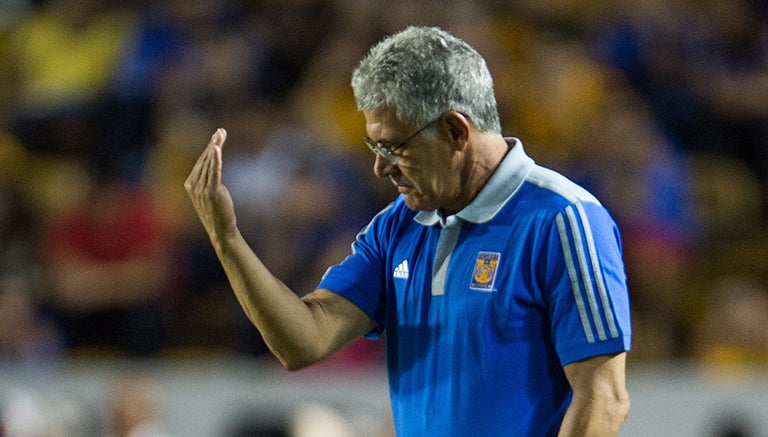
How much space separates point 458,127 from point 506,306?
44cm

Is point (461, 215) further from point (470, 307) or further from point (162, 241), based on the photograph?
point (162, 241)

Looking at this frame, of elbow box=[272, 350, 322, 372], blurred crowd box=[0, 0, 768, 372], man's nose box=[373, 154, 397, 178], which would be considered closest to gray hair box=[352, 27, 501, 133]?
man's nose box=[373, 154, 397, 178]

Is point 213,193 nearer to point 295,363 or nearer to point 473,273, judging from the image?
point 295,363

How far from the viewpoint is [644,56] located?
28.7ft

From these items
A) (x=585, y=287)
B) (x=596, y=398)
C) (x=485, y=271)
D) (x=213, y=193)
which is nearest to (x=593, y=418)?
(x=596, y=398)

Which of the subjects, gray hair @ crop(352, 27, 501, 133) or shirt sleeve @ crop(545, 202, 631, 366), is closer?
shirt sleeve @ crop(545, 202, 631, 366)

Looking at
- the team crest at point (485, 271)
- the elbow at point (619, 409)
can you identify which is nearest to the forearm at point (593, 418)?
the elbow at point (619, 409)

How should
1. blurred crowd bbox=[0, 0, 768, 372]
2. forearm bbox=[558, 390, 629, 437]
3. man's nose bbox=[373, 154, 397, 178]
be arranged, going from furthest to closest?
blurred crowd bbox=[0, 0, 768, 372] < man's nose bbox=[373, 154, 397, 178] < forearm bbox=[558, 390, 629, 437]

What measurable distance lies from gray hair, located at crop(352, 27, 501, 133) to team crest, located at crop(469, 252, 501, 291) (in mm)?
333

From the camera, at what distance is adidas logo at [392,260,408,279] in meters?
3.47

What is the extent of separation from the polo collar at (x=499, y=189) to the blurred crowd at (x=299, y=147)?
3.85 meters

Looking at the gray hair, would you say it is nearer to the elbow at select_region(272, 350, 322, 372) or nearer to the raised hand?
the raised hand

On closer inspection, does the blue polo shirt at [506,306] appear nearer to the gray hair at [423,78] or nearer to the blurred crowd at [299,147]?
the gray hair at [423,78]

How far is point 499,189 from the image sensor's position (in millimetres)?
3328
